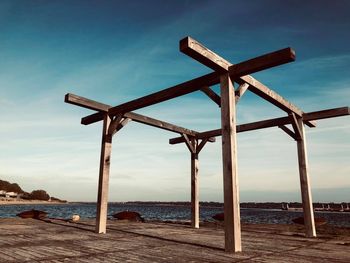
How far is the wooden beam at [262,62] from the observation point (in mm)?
4344

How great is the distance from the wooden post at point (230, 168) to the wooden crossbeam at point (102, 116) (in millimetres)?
3497

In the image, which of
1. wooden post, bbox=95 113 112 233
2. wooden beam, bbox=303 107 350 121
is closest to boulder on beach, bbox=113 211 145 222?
wooden post, bbox=95 113 112 233

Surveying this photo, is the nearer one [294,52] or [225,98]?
[294,52]

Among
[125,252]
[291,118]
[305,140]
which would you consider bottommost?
[125,252]

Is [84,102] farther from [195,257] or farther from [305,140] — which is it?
[305,140]

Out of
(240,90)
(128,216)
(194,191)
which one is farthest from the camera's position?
(128,216)

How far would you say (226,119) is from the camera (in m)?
4.93

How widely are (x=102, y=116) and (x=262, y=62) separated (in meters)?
5.02

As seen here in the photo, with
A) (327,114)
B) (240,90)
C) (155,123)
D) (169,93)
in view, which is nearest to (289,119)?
(327,114)

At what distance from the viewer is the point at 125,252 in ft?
13.5

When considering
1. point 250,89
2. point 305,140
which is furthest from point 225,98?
point 305,140

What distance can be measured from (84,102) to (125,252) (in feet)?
14.1

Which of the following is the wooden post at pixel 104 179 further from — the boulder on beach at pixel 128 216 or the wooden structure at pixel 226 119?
the boulder on beach at pixel 128 216

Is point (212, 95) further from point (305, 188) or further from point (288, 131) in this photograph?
point (305, 188)
